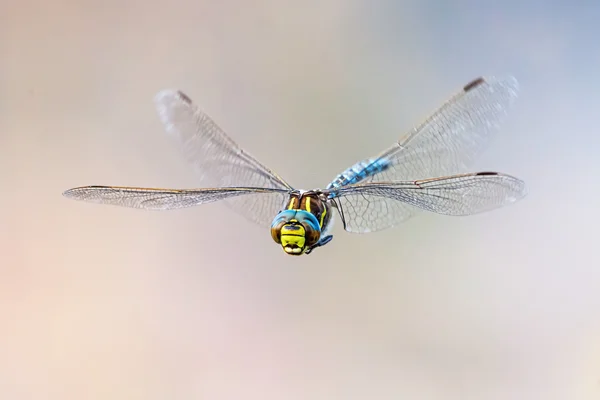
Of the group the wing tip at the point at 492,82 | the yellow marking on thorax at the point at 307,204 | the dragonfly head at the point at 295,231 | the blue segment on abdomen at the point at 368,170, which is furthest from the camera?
the blue segment on abdomen at the point at 368,170

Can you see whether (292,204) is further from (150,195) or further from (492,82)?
(492,82)

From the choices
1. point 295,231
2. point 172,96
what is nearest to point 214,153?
point 172,96

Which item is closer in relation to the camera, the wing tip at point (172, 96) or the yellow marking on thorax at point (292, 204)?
the yellow marking on thorax at point (292, 204)

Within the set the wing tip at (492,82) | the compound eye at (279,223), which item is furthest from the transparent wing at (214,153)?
the wing tip at (492,82)

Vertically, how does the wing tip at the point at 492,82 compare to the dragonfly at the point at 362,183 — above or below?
above

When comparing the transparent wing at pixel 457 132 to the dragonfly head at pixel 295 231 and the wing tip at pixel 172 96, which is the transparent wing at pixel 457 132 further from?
the wing tip at pixel 172 96

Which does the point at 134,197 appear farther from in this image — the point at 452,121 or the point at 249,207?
the point at 452,121

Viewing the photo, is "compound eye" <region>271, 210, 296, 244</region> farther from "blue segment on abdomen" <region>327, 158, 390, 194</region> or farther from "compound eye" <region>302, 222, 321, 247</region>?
"blue segment on abdomen" <region>327, 158, 390, 194</region>
